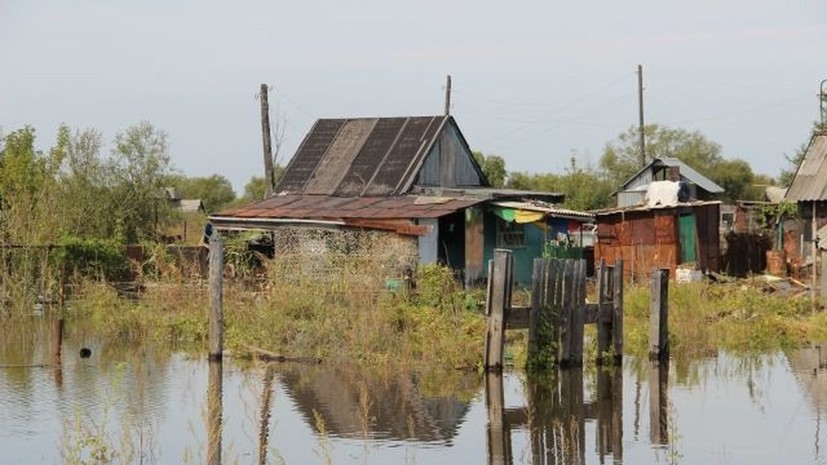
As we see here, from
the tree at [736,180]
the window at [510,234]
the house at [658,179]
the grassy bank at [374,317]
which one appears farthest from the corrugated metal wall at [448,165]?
the tree at [736,180]

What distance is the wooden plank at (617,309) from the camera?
19.4 metres

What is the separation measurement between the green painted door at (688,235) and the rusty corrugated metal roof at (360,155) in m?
6.67

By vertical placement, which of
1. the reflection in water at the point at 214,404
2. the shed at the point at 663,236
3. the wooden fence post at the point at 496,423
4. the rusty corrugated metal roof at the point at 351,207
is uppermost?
the rusty corrugated metal roof at the point at 351,207

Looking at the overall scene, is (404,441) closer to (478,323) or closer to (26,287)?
(478,323)

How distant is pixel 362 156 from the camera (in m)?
37.3

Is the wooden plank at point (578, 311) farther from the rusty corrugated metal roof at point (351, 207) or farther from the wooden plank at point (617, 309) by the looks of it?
the rusty corrugated metal roof at point (351, 207)

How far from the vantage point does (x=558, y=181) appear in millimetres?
68750

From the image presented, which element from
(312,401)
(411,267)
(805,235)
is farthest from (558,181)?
(312,401)

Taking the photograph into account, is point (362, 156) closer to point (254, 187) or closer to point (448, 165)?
point (448, 165)

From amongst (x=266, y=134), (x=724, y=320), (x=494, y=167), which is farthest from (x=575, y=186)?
(x=724, y=320)

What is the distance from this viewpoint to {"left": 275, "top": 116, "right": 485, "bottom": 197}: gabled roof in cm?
3609

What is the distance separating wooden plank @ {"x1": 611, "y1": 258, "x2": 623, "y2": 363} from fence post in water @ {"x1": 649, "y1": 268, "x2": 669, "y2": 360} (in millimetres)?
432

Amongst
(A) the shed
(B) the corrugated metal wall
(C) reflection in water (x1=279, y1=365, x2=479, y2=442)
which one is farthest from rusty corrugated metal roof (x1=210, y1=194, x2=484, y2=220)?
(C) reflection in water (x1=279, y1=365, x2=479, y2=442)

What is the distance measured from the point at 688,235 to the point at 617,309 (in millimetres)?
15111
